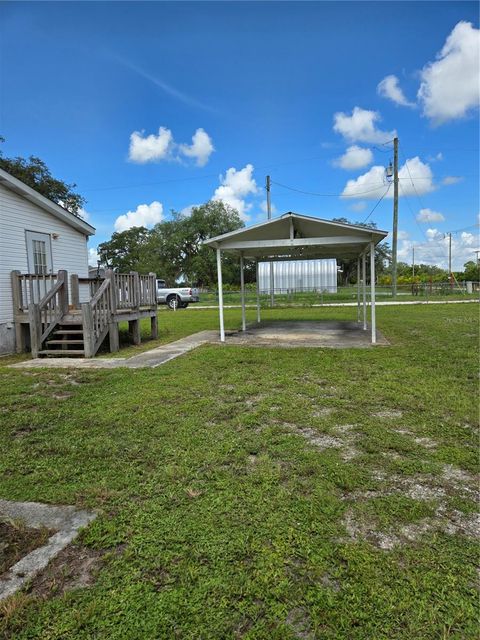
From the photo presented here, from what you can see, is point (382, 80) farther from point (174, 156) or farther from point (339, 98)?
point (174, 156)

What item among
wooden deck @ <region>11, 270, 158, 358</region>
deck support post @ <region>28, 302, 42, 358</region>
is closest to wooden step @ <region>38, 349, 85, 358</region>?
wooden deck @ <region>11, 270, 158, 358</region>

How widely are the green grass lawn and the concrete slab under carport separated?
326 cm

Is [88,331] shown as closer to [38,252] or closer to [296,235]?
[38,252]

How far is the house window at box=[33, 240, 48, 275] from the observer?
913cm

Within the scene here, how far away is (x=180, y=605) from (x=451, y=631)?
3.38 feet

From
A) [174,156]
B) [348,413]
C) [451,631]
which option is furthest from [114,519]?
[174,156]

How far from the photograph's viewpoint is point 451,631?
4.71 feet

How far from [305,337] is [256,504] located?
7.28 m

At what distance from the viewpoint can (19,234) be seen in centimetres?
864

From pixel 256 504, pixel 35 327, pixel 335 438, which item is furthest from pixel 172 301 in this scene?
pixel 256 504

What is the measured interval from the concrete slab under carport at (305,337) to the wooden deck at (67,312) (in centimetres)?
251

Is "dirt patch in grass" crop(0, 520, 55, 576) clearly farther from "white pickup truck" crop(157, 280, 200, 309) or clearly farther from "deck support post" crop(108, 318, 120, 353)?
"white pickup truck" crop(157, 280, 200, 309)

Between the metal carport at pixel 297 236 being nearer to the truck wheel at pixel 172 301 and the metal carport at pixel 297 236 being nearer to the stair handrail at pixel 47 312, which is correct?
the stair handrail at pixel 47 312

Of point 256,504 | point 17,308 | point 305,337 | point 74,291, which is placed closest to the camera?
point 256,504
